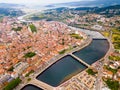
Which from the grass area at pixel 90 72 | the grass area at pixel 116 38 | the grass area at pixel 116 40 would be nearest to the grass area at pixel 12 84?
the grass area at pixel 90 72

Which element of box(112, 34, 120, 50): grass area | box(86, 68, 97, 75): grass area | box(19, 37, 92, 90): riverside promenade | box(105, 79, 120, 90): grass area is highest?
box(105, 79, 120, 90): grass area

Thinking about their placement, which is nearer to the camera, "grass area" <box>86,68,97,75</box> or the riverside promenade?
the riverside promenade

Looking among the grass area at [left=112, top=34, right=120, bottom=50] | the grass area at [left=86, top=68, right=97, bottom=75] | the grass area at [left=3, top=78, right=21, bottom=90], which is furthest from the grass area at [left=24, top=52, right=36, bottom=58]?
the grass area at [left=112, top=34, right=120, bottom=50]

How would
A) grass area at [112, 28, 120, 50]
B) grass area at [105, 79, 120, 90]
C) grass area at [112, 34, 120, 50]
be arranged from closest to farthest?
grass area at [105, 79, 120, 90] → grass area at [112, 34, 120, 50] → grass area at [112, 28, 120, 50]

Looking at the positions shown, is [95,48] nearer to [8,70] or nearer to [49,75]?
[49,75]

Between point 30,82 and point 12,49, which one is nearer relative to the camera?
point 30,82

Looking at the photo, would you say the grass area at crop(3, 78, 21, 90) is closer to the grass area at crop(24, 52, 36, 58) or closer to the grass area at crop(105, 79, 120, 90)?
the grass area at crop(24, 52, 36, 58)

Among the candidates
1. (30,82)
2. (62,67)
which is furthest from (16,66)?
(62,67)

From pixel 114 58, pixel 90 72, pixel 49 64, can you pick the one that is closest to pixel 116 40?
pixel 114 58
